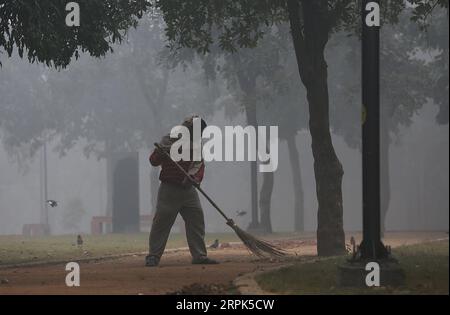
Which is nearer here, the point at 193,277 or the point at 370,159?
the point at 370,159

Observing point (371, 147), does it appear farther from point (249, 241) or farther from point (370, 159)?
point (249, 241)

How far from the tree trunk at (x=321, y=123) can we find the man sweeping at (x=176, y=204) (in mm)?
2739

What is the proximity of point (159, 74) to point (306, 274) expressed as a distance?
45133mm

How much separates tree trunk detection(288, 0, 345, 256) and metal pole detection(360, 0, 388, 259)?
6536 mm

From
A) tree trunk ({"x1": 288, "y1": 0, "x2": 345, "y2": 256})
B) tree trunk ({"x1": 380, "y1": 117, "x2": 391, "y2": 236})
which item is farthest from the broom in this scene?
tree trunk ({"x1": 380, "y1": 117, "x2": 391, "y2": 236})

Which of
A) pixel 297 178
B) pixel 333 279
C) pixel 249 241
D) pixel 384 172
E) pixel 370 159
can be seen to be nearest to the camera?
pixel 370 159

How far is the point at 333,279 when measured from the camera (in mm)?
10852

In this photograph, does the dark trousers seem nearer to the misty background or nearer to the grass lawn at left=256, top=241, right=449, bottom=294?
the grass lawn at left=256, top=241, right=449, bottom=294

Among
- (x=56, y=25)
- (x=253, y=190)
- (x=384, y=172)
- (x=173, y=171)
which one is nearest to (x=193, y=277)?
(x=173, y=171)

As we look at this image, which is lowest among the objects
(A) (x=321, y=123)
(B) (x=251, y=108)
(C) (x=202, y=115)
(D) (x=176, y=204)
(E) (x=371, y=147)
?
(D) (x=176, y=204)

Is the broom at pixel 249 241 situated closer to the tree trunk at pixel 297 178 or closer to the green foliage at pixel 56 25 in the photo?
the green foliage at pixel 56 25

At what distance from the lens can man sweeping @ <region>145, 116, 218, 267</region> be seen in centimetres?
1476

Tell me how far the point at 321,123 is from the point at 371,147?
6673mm
